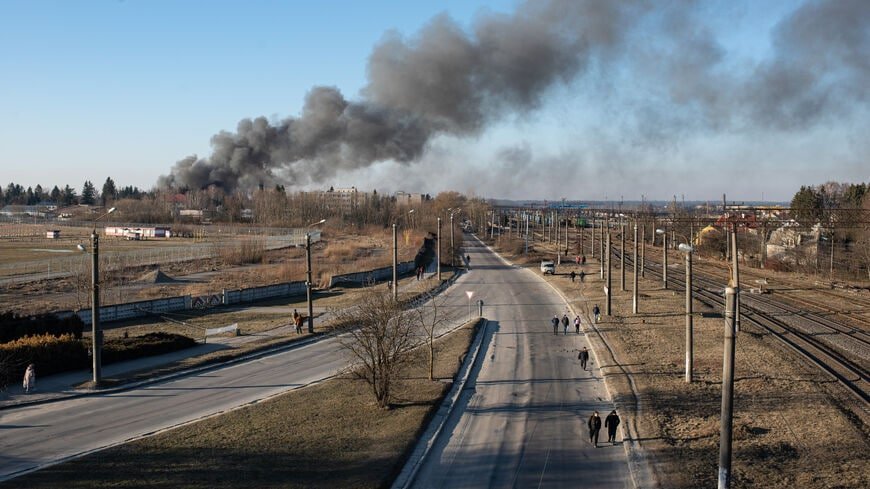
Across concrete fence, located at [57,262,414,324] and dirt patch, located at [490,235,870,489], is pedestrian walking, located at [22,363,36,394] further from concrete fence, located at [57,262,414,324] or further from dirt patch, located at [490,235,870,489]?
dirt patch, located at [490,235,870,489]

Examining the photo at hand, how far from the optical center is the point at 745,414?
1598 centimetres

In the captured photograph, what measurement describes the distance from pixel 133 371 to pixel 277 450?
368 inches

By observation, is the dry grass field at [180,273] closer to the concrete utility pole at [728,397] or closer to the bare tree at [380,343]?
the bare tree at [380,343]

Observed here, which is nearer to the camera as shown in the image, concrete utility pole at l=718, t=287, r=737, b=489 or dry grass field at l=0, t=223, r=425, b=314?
concrete utility pole at l=718, t=287, r=737, b=489

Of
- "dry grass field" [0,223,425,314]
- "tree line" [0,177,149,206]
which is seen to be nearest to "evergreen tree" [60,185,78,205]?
"tree line" [0,177,149,206]

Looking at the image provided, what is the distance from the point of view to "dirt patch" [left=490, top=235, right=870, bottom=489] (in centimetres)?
1227

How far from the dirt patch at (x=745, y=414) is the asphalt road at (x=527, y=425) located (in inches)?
39.7


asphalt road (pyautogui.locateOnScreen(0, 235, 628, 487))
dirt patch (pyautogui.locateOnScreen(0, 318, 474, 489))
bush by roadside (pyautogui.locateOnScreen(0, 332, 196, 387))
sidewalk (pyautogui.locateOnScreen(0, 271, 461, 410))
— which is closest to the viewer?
dirt patch (pyautogui.locateOnScreen(0, 318, 474, 489))

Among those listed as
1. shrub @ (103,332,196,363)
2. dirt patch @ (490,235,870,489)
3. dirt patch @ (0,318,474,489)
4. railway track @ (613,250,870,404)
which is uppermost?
shrub @ (103,332,196,363)

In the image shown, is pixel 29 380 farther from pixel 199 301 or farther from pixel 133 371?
pixel 199 301

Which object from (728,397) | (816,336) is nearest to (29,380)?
(728,397)

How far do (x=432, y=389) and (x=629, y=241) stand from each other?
287 ft

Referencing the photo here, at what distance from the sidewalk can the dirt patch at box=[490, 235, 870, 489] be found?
1195cm

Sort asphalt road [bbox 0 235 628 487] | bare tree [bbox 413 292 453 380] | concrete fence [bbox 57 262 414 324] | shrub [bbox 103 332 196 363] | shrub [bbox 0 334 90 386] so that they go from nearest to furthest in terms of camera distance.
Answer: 1. asphalt road [bbox 0 235 628 487]
2. shrub [bbox 0 334 90 386]
3. shrub [bbox 103 332 196 363]
4. bare tree [bbox 413 292 453 380]
5. concrete fence [bbox 57 262 414 324]
